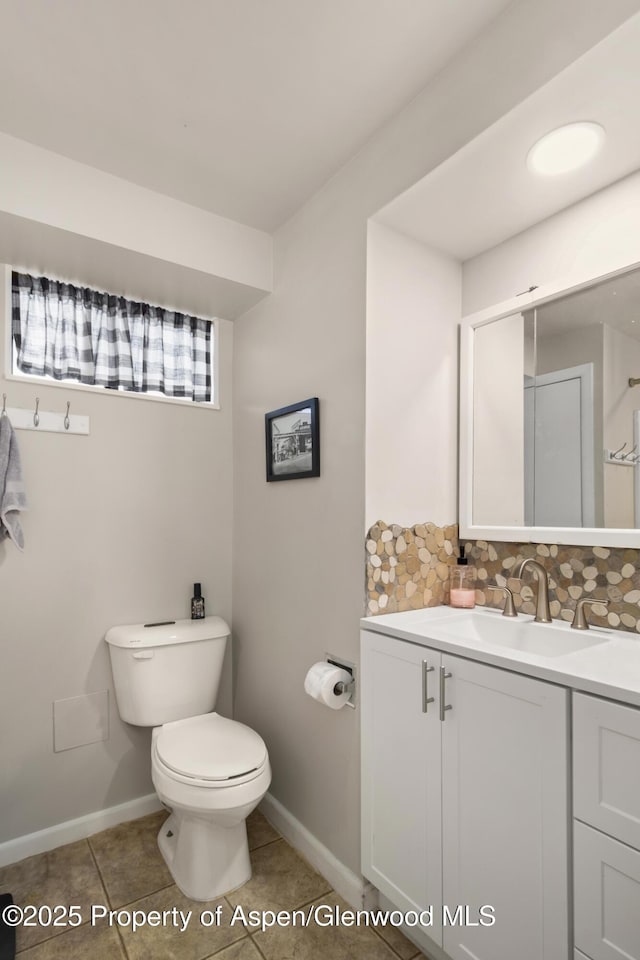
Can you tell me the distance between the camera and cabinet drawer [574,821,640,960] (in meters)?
1.00

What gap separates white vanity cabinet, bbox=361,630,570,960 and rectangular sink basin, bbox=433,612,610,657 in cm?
17

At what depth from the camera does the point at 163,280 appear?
2188 millimetres

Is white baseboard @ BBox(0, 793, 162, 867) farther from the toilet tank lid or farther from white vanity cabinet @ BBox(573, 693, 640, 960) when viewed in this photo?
white vanity cabinet @ BBox(573, 693, 640, 960)

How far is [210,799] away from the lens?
1.67 m

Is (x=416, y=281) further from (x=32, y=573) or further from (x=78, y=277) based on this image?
(x=32, y=573)

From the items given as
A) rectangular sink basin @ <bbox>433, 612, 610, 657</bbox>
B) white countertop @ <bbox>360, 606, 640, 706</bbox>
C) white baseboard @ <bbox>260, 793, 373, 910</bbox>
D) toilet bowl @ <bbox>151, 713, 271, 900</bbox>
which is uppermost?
white countertop @ <bbox>360, 606, 640, 706</bbox>

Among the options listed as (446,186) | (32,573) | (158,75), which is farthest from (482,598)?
(158,75)

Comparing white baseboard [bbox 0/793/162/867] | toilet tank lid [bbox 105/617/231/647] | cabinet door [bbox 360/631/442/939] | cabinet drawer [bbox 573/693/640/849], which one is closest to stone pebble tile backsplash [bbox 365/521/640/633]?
cabinet door [bbox 360/631/442/939]

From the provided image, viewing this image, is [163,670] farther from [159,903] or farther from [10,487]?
[10,487]

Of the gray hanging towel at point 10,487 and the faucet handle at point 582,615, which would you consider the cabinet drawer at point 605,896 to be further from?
the gray hanging towel at point 10,487

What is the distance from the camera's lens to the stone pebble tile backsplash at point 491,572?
1.52m

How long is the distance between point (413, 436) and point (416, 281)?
0.55 metres

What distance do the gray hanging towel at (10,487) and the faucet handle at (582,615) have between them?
1911 millimetres

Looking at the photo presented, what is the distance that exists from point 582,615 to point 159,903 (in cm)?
164
